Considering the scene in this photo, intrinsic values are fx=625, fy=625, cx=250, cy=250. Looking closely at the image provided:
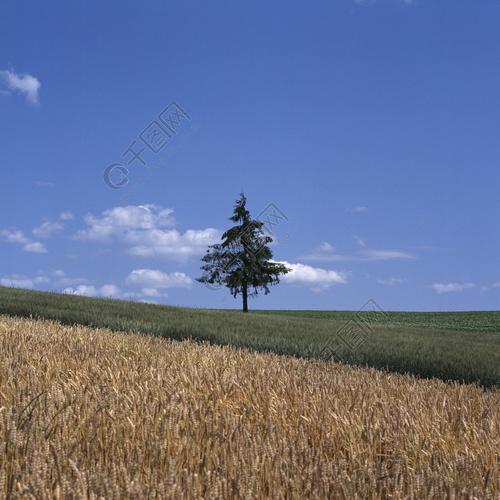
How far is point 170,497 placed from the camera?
8.07 feet

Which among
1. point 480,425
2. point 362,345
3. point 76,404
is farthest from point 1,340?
point 362,345

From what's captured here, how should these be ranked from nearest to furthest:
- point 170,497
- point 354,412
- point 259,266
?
point 170,497
point 354,412
point 259,266

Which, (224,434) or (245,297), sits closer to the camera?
(224,434)

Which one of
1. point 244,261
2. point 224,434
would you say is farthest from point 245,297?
point 224,434

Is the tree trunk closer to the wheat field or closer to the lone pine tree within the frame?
the lone pine tree

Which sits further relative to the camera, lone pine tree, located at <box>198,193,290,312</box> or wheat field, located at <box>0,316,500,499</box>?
lone pine tree, located at <box>198,193,290,312</box>

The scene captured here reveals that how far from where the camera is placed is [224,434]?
366 centimetres

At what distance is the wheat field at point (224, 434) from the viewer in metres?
2.75

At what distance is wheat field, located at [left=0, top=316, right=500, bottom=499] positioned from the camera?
2754mm

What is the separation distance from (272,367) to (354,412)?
256 cm

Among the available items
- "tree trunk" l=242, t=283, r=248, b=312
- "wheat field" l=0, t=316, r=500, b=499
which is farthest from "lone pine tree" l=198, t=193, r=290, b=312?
"wheat field" l=0, t=316, r=500, b=499

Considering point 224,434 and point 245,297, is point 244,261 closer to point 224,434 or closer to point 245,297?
point 245,297

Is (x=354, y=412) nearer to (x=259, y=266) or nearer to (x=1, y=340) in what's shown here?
(x=1, y=340)

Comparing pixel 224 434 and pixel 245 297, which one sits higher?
pixel 245 297
